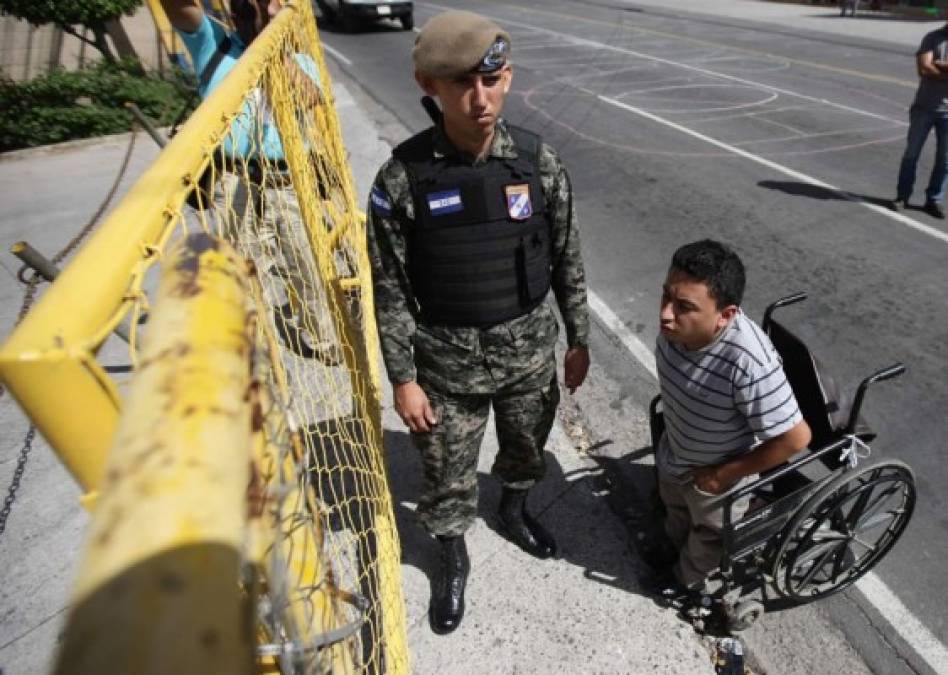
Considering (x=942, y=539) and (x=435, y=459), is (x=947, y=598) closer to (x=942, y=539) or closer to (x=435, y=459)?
(x=942, y=539)

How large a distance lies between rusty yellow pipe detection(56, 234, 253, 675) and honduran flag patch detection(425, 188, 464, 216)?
52.9 inches

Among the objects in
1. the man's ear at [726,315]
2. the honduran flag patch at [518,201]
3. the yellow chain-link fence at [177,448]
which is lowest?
the man's ear at [726,315]

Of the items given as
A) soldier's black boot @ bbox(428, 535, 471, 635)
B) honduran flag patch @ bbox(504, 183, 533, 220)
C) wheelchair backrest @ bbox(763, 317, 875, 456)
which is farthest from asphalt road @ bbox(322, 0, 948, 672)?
honduran flag patch @ bbox(504, 183, 533, 220)

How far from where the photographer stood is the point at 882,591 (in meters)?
2.34

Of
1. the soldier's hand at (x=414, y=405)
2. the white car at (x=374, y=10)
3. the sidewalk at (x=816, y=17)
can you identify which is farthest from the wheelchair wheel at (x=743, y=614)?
the sidewalk at (x=816, y=17)

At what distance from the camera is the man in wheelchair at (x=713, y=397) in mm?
1789

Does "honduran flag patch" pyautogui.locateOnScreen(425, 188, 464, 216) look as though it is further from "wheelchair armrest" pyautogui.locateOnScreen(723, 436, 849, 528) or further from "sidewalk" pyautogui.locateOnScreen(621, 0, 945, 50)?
"sidewalk" pyautogui.locateOnScreen(621, 0, 945, 50)

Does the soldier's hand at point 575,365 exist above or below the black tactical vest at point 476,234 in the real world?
below

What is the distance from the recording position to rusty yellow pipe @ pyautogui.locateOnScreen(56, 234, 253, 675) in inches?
14.1

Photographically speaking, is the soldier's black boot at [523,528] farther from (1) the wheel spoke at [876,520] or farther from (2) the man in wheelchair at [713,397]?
(1) the wheel spoke at [876,520]

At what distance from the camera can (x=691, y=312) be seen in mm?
1798

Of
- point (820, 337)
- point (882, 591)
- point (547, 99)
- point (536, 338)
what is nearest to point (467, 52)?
point (536, 338)

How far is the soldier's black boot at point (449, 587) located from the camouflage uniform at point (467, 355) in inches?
3.8

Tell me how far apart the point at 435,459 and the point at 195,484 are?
71.7 inches
